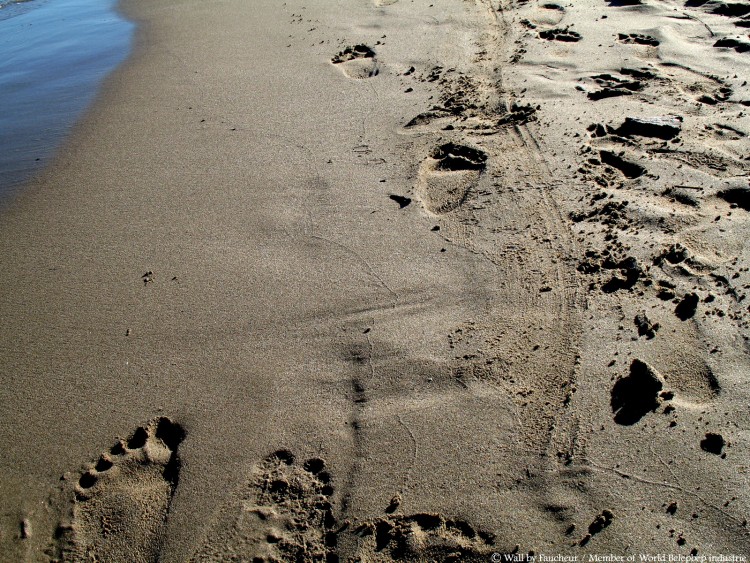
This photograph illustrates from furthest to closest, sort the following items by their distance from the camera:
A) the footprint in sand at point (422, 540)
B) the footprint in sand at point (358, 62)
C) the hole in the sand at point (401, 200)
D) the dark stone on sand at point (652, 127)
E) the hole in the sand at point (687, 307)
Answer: the footprint in sand at point (358, 62) → the dark stone on sand at point (652, 127) → the hole in the sand at point (401, 200) → the hole in the sand at point (687, 307) → the footprint in sand at point (422, 540)

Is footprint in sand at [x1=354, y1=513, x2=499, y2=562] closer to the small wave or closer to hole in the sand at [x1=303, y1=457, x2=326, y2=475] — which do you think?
hole in the sand at [x1=303, y1=457, x2=326, y2=475]

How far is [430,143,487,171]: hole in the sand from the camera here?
3273 mm

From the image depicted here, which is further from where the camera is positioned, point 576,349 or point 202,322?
point 202,322

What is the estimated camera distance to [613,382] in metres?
2.06

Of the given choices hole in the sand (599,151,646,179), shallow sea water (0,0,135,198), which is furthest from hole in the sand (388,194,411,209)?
shallow sea water (0,0,135,198)

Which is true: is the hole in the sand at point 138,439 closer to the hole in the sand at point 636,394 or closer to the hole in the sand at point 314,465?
the hole in the sand at point 314,465

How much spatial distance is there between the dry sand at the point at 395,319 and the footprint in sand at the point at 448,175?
0.8 inches

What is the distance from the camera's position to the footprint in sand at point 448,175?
304 cm

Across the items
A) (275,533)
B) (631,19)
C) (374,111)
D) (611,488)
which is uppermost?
(631,19)

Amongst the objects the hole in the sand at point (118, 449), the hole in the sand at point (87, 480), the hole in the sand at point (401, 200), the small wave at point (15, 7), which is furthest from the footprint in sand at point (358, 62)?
the small wave at point (15, 7)

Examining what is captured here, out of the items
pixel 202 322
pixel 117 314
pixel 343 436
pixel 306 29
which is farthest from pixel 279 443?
pixel 306 29

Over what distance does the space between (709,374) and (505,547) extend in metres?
1.01

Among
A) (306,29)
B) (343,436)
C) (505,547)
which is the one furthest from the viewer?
(306,29)

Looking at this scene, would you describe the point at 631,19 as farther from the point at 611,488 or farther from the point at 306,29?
the point at 611,488
